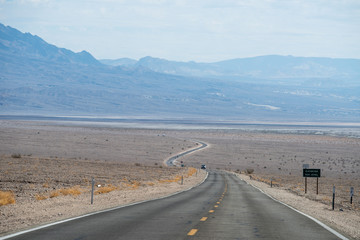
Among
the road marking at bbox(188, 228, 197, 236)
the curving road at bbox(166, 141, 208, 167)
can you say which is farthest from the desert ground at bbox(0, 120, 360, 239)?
the road marking at bbox(188, 228, 197, 236)

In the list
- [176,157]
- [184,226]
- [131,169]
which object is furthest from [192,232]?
[176,157]

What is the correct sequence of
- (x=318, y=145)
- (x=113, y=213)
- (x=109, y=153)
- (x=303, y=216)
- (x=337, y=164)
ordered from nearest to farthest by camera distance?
(x=113, y=213) < (x=303, y=216) < (x=337, y=164) < (x=109, y=153) < (x=318, y=145)

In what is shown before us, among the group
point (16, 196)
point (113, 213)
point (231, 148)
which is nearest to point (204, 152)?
point (231, 148)

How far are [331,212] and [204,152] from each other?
71.9 meters

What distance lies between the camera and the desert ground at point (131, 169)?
22188mm

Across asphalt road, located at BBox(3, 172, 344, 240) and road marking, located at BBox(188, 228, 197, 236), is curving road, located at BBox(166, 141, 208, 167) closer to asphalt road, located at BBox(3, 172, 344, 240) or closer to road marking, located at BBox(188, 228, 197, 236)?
asphalt road, located at BBox(3, 172, 344, 240)

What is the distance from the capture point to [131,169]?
A: 54531 mm

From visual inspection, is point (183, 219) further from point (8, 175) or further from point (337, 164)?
point (337, 164)

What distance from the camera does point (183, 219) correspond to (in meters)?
16.2

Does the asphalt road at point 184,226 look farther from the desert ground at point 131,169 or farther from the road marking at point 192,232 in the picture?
the desert ground at point 131,169

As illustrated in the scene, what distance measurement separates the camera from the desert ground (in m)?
22.2

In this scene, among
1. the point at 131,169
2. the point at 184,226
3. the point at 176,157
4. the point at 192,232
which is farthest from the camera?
the point at 176,157

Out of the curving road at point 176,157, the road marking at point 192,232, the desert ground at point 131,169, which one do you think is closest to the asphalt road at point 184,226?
the road marking at point 192,232

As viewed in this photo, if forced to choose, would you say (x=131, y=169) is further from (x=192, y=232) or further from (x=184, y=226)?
(x=192, y=232)
